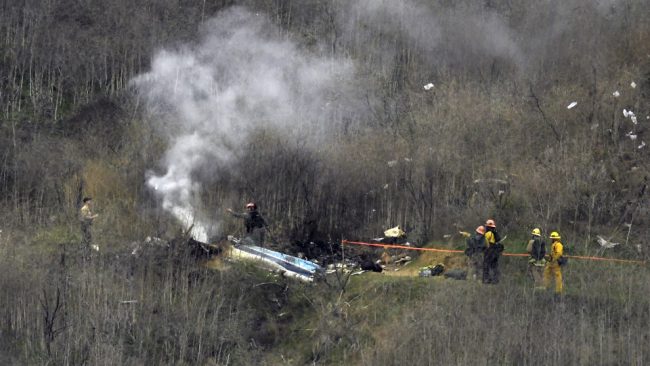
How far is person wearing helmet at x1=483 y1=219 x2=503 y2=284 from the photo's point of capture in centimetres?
1959

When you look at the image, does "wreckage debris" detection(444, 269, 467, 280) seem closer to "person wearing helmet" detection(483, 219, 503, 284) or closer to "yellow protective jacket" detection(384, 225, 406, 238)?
"person wearing helmet" detection(483, 219, 503, 284)

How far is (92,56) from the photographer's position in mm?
28953

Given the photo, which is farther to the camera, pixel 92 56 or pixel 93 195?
pixel 92 56

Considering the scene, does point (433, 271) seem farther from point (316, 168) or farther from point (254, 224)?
point (316, 168)

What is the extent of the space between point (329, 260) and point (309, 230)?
1069mm

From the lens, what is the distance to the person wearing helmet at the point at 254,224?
2186 centimetres

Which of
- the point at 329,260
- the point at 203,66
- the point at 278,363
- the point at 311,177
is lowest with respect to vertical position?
the point at 278,363

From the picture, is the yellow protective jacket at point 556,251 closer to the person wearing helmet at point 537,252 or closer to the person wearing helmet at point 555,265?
the person wearing helmet at point 555,265

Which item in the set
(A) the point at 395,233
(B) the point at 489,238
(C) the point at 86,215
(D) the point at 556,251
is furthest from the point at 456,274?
(C) the point at 86,215

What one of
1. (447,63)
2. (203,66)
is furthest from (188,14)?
(447,63)

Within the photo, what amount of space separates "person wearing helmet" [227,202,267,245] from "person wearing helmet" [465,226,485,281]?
13.9 ft

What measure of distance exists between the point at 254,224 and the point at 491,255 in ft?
16.1

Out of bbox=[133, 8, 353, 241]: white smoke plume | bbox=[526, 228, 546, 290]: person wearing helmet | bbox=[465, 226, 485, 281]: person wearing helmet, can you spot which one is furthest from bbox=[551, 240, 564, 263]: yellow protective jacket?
bbox=[133, 8, 353, 241]: white smoke plume

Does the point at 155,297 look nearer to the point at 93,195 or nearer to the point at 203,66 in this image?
the point at 93,195
